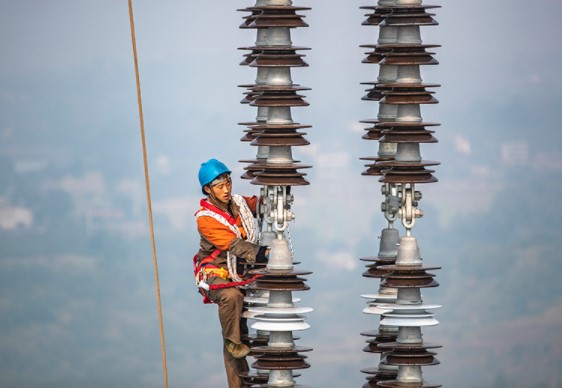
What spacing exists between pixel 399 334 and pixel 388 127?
161 centimetres

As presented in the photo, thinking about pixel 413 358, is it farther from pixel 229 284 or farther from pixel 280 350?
pixel 229 284

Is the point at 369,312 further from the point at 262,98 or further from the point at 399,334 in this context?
the point at 262,98

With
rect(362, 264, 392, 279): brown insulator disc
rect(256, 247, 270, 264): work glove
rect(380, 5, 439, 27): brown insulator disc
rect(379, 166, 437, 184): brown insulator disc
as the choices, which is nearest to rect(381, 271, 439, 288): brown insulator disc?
rect(362, 264, 392, 279): brown insulator disc

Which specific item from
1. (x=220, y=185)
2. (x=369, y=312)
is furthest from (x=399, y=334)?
(x=220, y=185)

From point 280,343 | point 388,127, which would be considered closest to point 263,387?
point 280,343

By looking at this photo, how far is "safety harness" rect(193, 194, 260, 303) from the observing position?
24078mm

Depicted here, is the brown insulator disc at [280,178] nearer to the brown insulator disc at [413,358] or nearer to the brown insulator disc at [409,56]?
the brown insulator disc at [409,56]

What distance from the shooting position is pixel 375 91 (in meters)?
24.6

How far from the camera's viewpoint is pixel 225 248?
2406 centimetres

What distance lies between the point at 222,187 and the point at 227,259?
0.58 meters

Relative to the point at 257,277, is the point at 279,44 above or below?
above

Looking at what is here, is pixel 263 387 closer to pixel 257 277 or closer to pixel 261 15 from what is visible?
pixel 257 277

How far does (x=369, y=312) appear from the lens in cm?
2412

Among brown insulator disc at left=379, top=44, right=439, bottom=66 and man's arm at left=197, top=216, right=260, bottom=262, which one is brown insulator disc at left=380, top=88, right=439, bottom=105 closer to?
brown insulator disc at left=379, top=44, right=439, bottom=66
